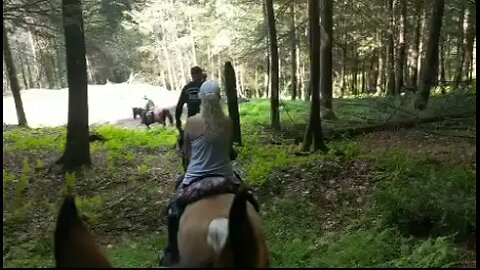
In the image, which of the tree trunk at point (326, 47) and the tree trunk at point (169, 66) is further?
the tree trunk at point (169, 66)

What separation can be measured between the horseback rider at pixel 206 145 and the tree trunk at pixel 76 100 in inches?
329

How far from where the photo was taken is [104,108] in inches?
1383

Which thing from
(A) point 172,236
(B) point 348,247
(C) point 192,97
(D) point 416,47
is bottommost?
(B) point 348,247

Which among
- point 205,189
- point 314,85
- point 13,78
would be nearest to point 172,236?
point 205,189

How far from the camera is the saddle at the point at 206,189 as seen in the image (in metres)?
5.00

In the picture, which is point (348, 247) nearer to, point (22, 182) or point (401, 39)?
point (22, 182)

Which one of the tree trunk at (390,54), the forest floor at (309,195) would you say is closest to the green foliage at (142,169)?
the forest floor at (309,195)

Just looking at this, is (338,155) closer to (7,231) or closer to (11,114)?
(7,231)

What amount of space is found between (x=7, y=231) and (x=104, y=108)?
27.0 m

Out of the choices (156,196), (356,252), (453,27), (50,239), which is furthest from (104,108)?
(356,252)

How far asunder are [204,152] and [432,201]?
161 inches

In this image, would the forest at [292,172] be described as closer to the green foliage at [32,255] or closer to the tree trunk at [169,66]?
the green foliage at [32,255]

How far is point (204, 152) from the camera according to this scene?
534 centimetres

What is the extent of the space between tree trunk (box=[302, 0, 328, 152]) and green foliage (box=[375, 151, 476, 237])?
378 cm
